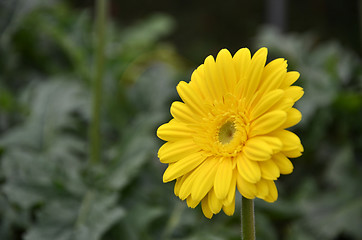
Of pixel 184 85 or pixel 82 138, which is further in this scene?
pixel 82 138

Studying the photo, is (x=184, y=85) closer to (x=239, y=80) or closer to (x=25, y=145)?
(x=239, y=80)

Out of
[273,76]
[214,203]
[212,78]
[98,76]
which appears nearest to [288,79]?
[273,76]

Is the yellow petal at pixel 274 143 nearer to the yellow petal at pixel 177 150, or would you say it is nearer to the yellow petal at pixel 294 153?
the yellow petal at pixel 294 153

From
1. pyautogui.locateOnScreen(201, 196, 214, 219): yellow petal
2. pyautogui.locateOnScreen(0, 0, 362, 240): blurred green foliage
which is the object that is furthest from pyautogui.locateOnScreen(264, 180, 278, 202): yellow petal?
pyautogui.locateOnScreen(0, 0, 362, 240): blurred green foliage

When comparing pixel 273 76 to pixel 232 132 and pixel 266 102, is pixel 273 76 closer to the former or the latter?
pixel 266 102

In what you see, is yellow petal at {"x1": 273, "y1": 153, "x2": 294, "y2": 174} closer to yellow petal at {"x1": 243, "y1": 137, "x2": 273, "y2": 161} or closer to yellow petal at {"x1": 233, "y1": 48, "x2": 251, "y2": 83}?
yellow petal at {"x1": 243, "y1": 137, "x2": 273, "y2": 161}

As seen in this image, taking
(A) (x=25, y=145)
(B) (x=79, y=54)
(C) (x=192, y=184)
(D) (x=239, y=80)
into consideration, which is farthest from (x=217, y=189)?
(B) (x=79, y=54)
